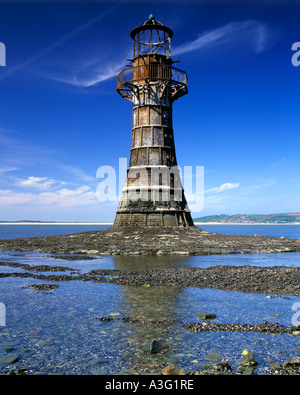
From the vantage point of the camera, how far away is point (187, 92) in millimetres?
48250

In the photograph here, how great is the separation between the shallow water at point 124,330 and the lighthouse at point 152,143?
27.3 m

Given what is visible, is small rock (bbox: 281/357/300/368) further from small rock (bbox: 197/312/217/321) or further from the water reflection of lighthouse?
small rock (bbox: 197/312/217/321)

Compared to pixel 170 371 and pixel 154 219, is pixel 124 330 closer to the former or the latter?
pixel 170 371

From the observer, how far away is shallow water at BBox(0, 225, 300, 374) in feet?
25.3

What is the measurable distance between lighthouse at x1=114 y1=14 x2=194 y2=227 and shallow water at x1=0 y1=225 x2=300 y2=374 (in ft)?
89.6

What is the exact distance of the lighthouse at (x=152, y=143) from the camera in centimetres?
4294

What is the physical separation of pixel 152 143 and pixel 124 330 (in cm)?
3739

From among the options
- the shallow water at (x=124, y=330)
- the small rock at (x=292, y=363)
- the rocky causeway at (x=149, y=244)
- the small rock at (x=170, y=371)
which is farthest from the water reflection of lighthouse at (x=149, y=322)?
the rocky causeway at (x=149, y=244)

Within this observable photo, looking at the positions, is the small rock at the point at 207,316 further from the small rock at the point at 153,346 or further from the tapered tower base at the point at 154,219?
the tapered tower base at the point at 154,219

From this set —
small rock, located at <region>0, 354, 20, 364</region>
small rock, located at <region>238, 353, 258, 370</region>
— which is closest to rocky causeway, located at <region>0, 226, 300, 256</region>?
small rock, located at <region>0, 354, 20, 364</region>

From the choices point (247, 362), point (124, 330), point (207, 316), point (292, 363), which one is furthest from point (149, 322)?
point (292, 363)
